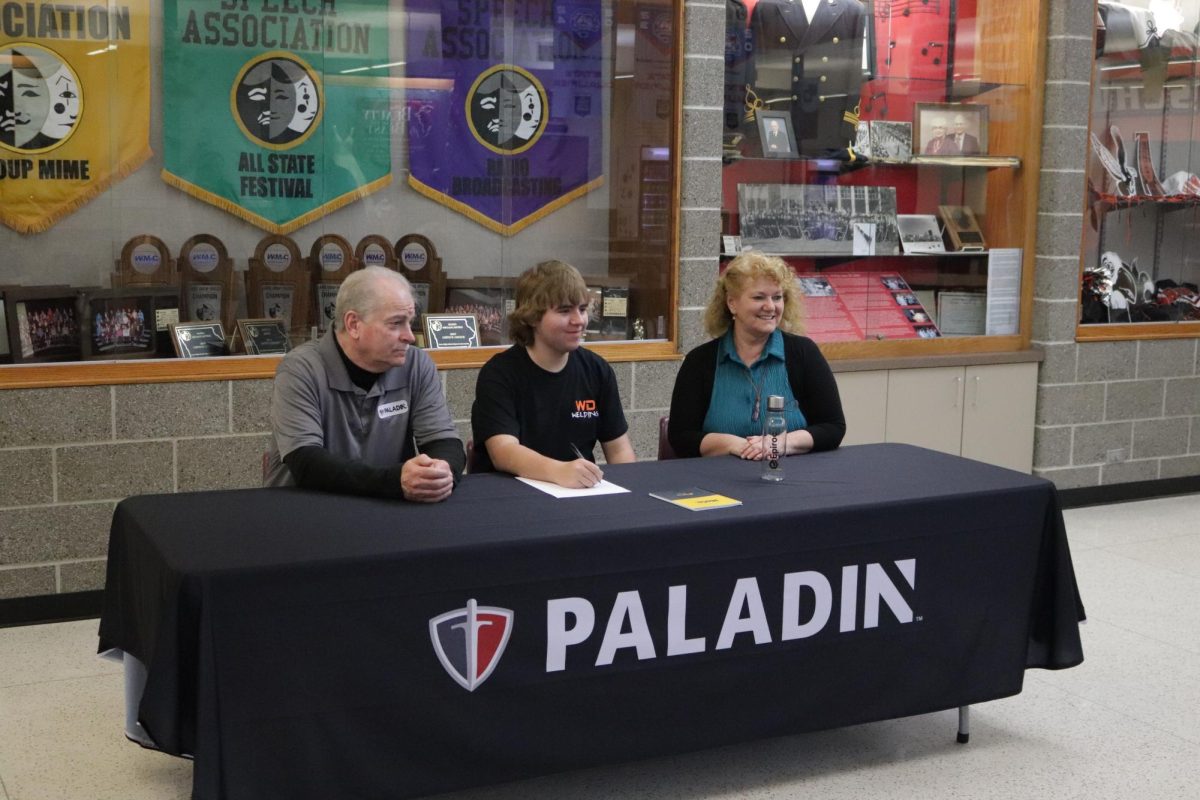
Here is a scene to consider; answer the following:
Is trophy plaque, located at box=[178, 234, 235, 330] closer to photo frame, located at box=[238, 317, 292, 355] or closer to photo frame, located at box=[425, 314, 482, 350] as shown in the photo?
photo frame, located at box=[238, 317, 292, 355]

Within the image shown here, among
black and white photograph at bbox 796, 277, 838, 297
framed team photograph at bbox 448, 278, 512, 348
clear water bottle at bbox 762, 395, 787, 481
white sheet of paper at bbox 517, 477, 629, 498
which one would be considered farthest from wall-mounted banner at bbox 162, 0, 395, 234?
clear water bottle at bbox 762, 395, 787, 481

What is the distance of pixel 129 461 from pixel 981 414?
12.0 ft

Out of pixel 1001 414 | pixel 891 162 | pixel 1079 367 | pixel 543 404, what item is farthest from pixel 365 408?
pixel 1079 367

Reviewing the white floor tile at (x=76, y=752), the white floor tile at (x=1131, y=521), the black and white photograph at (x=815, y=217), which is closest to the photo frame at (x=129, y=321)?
the white floor tile at (x=76, y=752)

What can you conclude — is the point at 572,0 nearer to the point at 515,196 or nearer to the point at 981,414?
the point at 515,196

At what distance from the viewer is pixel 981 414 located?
6000 mm

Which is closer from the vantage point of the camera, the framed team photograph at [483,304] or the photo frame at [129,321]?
the photo frame at [129,321]

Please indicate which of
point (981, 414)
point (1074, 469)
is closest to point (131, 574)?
point (981, 414)

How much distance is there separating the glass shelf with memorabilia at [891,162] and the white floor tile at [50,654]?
114 inches

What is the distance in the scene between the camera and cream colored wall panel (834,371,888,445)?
562cm

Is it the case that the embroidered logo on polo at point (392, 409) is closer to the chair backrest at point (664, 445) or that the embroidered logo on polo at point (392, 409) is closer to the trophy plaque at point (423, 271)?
the chair backrest at point (664, 445)

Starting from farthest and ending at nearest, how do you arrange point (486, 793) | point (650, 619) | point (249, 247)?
point (249, 247) < point (486, 793) < point (650, 619)

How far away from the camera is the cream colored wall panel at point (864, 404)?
18.4 ft

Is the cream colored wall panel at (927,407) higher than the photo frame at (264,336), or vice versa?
the photo frame at (264,336)
